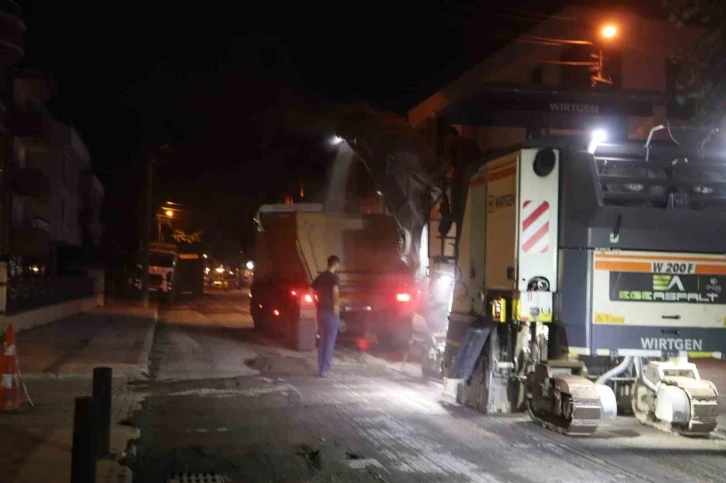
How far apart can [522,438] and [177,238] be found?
60.2 metres

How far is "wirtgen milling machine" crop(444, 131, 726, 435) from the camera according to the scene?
358 inches

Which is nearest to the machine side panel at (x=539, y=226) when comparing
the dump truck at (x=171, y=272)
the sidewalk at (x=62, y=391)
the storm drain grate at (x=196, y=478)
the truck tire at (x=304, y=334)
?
the storm drain grate at (x=196, y=478)

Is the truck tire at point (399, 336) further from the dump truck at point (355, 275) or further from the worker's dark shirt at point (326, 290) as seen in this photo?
the worker's dark shirt at point (326, 290)

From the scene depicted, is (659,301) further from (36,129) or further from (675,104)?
(36,129)

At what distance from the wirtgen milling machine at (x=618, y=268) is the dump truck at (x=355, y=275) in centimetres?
834

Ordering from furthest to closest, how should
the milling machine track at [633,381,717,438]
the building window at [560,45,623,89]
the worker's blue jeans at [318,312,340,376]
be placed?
the building window at [560,45,623,89]
the worker's blue jeans at [318,312,340,376]
the milling machine track at [633,381,717,438]

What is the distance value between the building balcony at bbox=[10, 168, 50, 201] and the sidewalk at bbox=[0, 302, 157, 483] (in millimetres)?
15736

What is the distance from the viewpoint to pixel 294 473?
24.6ft

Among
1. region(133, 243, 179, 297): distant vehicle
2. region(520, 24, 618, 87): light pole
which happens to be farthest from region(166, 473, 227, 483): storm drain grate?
region(133, 243, 179, 297): distant vehicle

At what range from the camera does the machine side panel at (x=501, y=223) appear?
31.2 feet

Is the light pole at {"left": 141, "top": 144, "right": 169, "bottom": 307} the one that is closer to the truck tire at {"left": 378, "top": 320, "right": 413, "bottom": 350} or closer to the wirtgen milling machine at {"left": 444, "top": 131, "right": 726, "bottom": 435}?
the truck tire at {"left": 378, "top": 320, "right": 413, "bottom": 350}

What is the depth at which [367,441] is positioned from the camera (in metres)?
8.76

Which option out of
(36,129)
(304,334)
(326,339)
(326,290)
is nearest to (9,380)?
(326,339)

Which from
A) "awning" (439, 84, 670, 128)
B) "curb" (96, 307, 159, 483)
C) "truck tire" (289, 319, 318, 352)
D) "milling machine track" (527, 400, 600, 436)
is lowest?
"curb" (96, 307, 159, 483)
